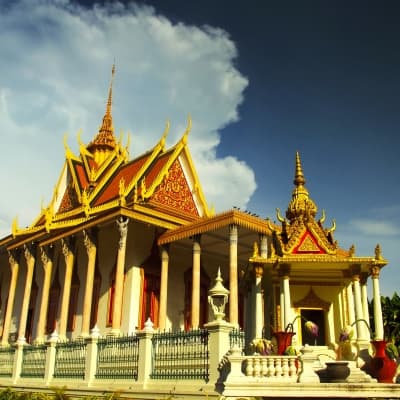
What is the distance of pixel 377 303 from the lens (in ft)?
37.2

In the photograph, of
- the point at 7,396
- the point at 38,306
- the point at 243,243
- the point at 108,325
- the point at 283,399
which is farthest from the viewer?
the point at 38,306

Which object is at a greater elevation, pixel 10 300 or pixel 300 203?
pixel 300 203

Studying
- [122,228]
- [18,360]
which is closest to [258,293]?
[122,228]

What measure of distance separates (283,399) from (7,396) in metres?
6.74

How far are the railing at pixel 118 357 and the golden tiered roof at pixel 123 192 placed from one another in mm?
6872

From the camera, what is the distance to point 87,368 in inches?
442

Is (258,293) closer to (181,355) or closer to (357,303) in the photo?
(357,303)

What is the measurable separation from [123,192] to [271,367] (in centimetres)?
1074

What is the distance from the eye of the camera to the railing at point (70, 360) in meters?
11.6

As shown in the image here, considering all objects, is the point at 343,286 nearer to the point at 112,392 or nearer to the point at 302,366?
the point at 302,366

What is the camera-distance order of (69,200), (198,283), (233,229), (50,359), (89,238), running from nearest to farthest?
(50,359), (233,229), (198,283), (89,238), (69,200)

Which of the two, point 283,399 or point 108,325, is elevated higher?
point 108,325

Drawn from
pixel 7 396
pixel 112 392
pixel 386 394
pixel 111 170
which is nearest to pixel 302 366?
pixel 386 394

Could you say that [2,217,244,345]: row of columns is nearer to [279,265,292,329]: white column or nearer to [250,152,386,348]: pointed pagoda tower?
[250,152,386,348]: pointed pagoda tower
